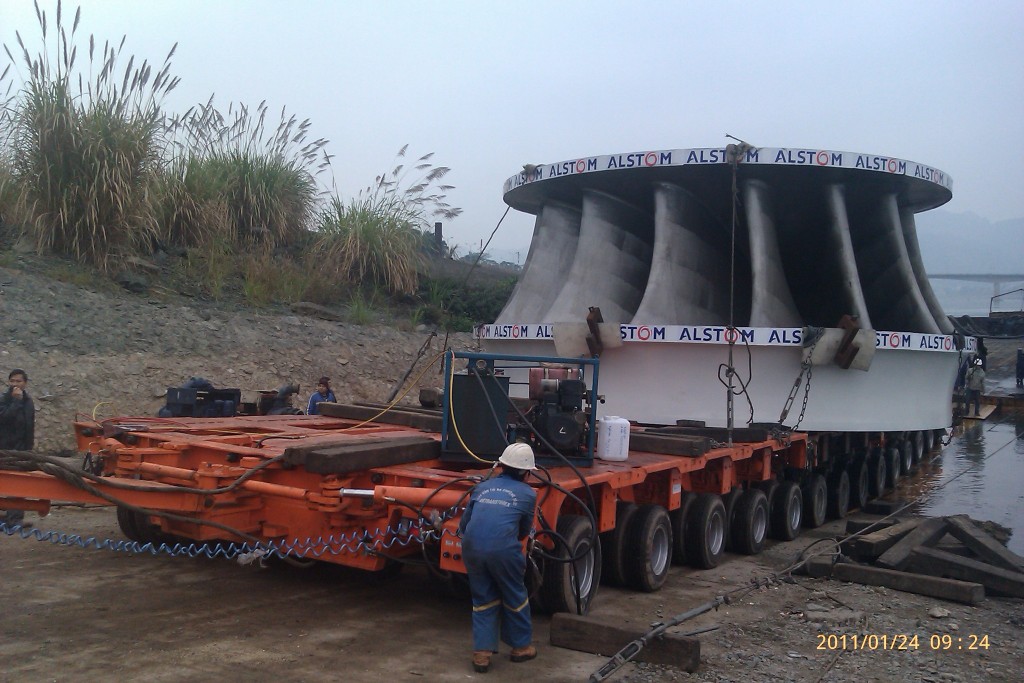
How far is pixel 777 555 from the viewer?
985cm

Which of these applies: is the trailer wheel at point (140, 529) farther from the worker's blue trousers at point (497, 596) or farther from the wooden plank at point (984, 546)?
the wooden plank at point (984, 546)

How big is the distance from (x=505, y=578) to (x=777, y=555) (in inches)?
218

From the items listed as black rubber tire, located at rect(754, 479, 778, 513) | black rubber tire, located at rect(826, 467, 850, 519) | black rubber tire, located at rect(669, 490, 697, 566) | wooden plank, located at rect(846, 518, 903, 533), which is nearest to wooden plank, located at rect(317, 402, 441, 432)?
black rubber tire, located at rect(669, 490, 697, 566)

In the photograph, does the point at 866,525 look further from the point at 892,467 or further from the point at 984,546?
the point at 892,467

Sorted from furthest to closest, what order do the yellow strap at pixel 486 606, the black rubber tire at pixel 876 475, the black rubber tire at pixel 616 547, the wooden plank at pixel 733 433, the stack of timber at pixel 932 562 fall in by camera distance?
the black rubber tire at pixel 876 475
the wooden plank at pixel 733 433
the stack of timber at pixel 932 562
the black rubber tire at pixel 616 547
the yellow strap at pixel 486 606

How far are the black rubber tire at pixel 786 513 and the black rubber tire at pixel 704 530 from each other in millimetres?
2145

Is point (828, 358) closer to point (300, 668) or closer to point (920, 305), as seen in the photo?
point (920, 305)

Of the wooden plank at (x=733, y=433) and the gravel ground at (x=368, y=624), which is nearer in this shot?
the gravel ground at (x=368, y=624)

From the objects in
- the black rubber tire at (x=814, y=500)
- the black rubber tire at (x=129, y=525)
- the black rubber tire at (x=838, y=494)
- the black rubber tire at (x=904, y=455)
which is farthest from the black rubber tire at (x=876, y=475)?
the black rubber tire at (x=129, y=525)

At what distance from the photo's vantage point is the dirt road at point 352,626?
5.15 metres

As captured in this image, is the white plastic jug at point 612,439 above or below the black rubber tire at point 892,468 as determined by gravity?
above

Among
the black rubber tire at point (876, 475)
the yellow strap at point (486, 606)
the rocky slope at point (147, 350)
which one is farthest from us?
the black rubber tire at point (876, 475)

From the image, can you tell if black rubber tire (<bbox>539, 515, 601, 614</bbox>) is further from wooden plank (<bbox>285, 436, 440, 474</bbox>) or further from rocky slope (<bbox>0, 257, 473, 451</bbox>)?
rocky slope (<bbox>0, 257, 473, 451</bbox>)
